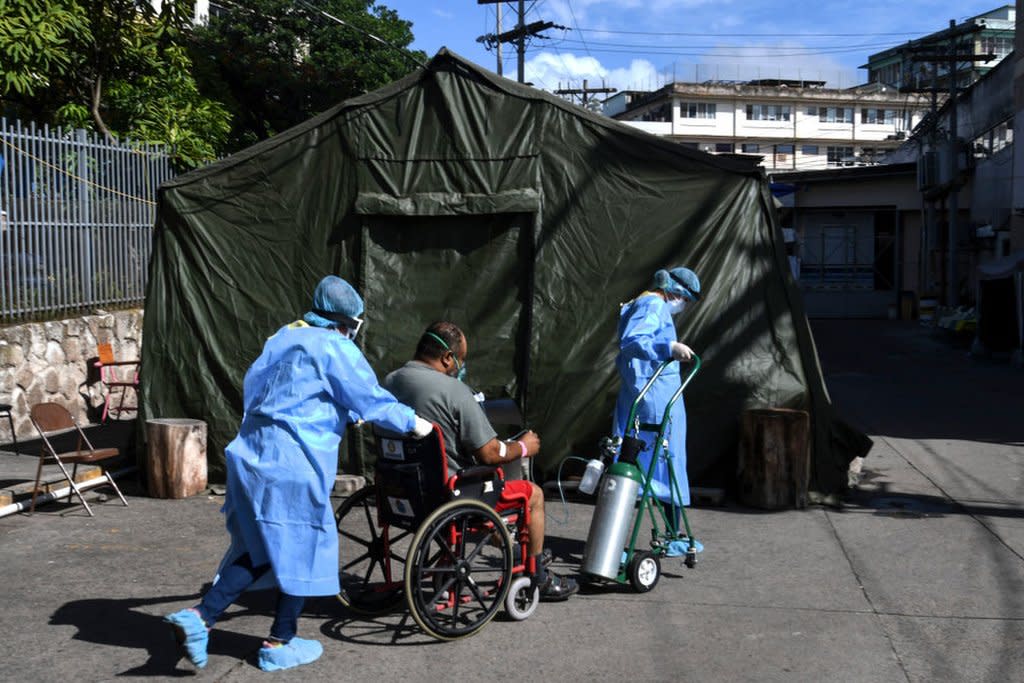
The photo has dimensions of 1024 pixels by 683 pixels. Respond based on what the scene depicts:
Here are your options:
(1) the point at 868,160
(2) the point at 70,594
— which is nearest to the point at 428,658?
(2) the point at 70,594

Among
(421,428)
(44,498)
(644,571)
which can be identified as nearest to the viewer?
(421,428)

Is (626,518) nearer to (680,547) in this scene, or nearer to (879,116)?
(680,547)

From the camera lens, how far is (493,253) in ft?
29.6

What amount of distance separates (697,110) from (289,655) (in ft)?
245

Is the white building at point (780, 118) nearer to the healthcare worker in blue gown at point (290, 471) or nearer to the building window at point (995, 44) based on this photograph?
the building window at point (995, 44)

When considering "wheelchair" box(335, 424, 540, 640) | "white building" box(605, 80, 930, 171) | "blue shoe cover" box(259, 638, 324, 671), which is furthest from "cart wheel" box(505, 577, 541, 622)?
"white building" box(605, 80, 930, 171)

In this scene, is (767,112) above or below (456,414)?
above

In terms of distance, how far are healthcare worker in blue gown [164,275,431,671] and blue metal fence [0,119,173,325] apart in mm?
6498

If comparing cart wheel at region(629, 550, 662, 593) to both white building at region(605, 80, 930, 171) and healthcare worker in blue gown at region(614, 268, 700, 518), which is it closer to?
healthcare worker in blue gown at region(614, 268, 700, 518)

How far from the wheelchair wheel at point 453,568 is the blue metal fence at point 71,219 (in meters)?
6.69

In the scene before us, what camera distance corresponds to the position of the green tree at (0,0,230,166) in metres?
15.1

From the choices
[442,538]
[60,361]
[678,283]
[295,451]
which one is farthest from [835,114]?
[295,451]

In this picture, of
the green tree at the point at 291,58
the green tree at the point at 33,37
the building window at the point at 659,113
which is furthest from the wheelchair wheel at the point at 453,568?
the building window at the point at 659,113

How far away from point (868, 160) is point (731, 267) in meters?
62.5
